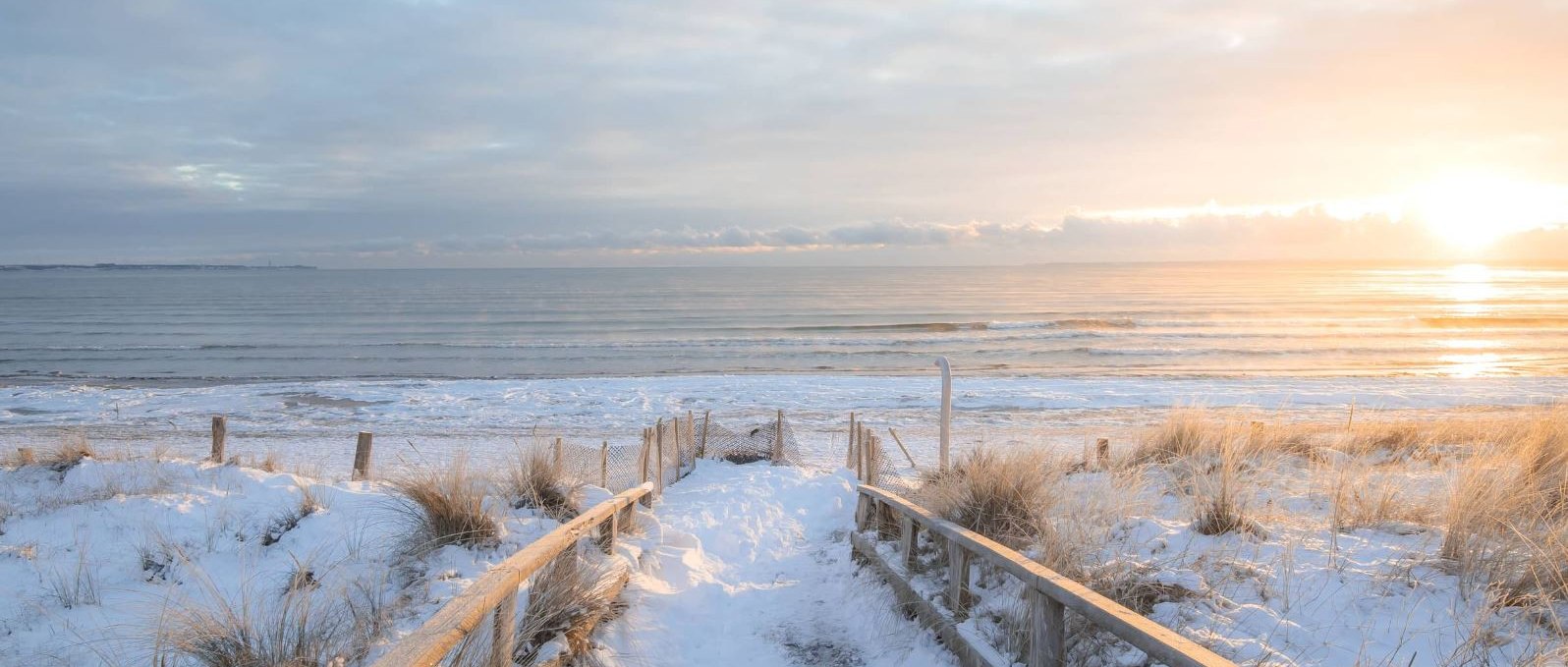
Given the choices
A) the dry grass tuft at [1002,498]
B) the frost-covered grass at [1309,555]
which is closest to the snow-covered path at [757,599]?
the frost-covered grass at [1309,555]

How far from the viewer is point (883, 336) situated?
46.5 metres

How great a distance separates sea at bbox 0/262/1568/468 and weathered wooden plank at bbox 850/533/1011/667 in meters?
14.3

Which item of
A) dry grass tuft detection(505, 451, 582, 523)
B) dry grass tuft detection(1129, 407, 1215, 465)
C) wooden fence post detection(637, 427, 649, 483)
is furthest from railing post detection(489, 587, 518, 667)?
dry grass tuft detection(1129, 407, 1215, 465)

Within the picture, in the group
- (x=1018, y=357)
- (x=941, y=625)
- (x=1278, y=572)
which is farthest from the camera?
(x=1018, y=357)

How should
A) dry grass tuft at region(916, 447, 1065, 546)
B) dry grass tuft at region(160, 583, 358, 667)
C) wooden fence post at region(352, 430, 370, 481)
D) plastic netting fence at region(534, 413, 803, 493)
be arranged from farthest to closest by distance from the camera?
wooden fence post at region(352, 430, 370, 481) < plastic netting fence at region(534, 413, 803, 493) < dry grass tuft at region(916, 447, 1065, 546) < dry grass tuft at region(160, 583, 358, 667)

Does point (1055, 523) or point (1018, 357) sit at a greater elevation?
point (1055, 523)

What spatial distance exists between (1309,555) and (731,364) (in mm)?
31462

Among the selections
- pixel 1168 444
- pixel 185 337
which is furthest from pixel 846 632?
pixel 185 337

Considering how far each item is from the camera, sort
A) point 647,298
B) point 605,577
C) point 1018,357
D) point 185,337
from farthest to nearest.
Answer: point 647,298 < point 185,337 < point 1018,357 < point 605,577

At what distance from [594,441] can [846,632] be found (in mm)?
14491

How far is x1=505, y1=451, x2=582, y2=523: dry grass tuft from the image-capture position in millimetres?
6641

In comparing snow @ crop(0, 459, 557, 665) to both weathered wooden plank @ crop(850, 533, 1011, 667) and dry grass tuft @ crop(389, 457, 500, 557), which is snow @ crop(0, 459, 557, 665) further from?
weathered wooden plank @ crop(850, 533, 1011, 667)

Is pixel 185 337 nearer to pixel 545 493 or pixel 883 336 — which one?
pixel 883 336

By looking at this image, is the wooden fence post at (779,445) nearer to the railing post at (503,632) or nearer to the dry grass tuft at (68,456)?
the dry grass tuft at (68,456)
